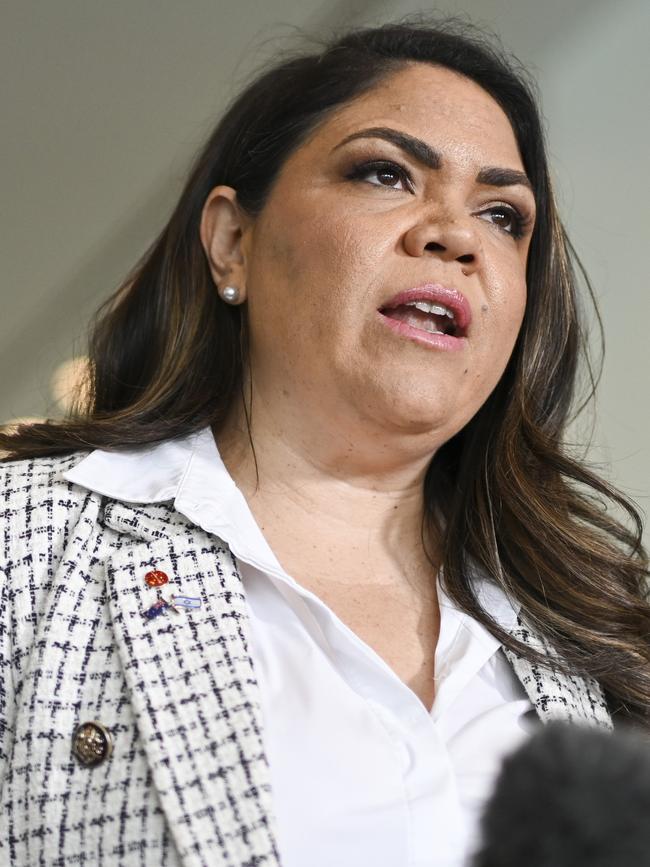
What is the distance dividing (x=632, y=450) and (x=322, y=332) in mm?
1098

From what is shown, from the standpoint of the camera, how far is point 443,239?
139 cm

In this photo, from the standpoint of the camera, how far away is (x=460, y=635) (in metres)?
1.37

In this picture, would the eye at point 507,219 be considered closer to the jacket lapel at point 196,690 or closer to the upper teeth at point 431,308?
the upper teeth at point 431,308

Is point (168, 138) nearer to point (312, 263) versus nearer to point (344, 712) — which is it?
point (312, 263)

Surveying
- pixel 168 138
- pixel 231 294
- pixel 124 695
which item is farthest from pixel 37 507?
pixel 168 138

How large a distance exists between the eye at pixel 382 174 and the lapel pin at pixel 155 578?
1.95 feet

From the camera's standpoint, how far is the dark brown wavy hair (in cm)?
146

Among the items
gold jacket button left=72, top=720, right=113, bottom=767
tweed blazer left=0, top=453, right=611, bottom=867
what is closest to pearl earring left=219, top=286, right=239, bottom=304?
tweed blazer left=0, top=453, right=611, bottom=867

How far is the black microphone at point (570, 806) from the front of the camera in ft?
0.96

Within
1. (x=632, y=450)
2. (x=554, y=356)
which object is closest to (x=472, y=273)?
(x=554, y=356)

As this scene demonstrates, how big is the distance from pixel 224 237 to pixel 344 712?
73cm

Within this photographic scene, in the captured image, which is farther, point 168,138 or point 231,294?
point 168,138

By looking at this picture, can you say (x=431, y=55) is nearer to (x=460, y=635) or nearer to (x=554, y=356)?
(x=554, y=356)

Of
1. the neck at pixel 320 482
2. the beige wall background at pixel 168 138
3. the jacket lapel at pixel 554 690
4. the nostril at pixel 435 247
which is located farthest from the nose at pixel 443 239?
the beige wall background at pixel 168 138
